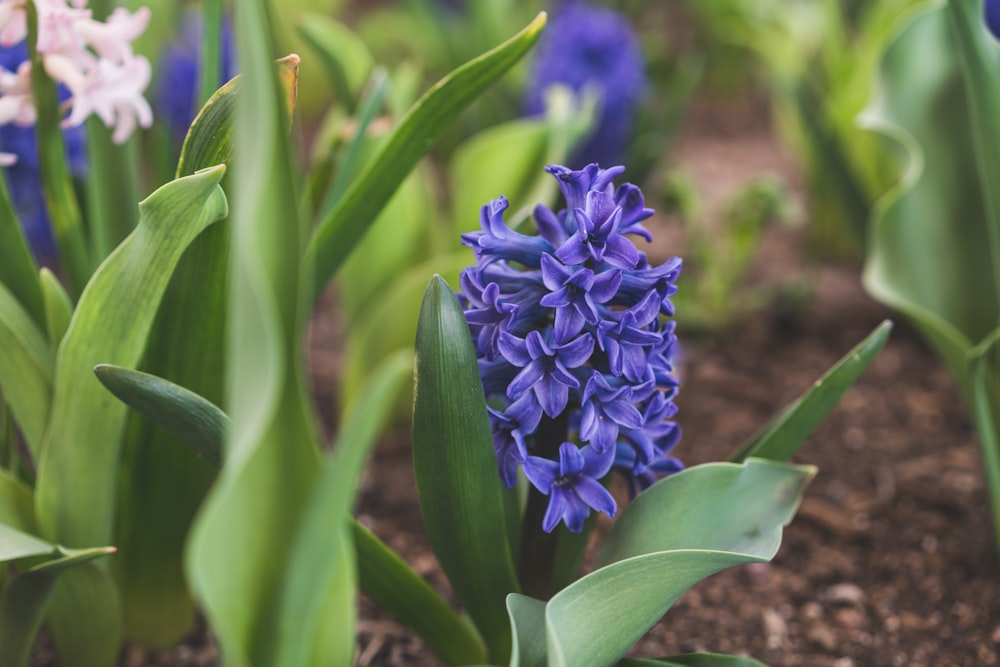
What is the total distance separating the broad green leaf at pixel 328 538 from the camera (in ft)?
1.87

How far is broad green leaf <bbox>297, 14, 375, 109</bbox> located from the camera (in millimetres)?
1423

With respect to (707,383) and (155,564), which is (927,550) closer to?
(707,383)

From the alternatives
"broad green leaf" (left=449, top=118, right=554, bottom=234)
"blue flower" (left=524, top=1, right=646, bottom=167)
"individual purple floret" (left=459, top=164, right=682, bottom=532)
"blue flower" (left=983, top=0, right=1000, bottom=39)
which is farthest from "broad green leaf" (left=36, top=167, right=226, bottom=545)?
"blue flower" (left=983, top=0, right=1000, bottom=39)

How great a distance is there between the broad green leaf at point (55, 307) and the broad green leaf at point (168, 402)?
0.20 meters

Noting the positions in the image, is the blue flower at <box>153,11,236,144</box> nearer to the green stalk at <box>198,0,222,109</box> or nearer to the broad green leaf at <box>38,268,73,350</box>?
the green stalk at <box>198,0,222,109</box>

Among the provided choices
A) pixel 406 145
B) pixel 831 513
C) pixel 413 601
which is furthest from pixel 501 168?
pixel 413 601

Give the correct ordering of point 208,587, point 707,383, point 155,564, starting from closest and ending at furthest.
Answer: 1. point 208,587
2. point 155,564
3. point 707,383

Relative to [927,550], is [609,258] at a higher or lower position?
higher

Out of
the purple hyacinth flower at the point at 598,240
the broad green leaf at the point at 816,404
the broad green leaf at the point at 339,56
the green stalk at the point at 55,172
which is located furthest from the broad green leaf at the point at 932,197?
the green stalk at the point at 55,172

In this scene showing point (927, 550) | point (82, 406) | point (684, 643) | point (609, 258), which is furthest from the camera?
point (927, 550)

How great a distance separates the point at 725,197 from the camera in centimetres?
255

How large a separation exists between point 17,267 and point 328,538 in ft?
1.88

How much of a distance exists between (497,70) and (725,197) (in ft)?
5.56

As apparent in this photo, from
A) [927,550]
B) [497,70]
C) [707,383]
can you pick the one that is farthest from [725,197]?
[497,70]
